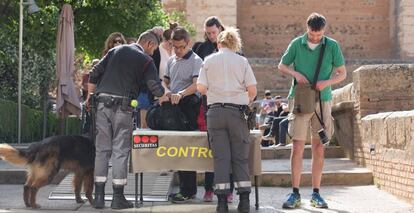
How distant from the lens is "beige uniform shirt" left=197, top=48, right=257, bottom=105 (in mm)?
7930

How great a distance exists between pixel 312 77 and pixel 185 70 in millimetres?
1356

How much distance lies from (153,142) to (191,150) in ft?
1.25

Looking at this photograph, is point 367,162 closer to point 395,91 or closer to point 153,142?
point 395,91

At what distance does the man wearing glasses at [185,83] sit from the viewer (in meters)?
8.66

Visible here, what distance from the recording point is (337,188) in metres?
10.3

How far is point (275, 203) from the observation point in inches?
350

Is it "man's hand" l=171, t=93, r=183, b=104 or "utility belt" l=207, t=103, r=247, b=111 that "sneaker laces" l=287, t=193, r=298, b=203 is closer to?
"utility belt" l=207, t=103, r=247, b=111

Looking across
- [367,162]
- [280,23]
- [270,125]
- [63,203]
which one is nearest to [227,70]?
[63,203]

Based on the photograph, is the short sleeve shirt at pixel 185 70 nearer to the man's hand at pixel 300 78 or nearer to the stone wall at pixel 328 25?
the man's hand at pixel 300 78

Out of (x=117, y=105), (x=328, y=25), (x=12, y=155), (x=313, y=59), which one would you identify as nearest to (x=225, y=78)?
(x=117, y=105)

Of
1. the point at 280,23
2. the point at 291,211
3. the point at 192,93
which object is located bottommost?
the point at 291,211

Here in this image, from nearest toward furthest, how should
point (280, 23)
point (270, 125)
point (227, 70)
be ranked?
point (227, 70)
point (270, 125)
point (280, 23)

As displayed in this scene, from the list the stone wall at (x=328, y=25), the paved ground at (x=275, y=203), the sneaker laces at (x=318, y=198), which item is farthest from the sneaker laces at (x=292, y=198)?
the stone wall at (x=328, y=25)

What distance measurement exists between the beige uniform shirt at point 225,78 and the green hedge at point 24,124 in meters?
8.64
